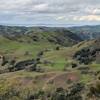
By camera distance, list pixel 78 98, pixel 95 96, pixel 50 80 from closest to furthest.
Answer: pixel 95 96, pixel 78 98, pixel 50 80

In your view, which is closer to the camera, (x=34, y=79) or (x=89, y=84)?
(x=89, y=84)

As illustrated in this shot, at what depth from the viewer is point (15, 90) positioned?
12331 cm

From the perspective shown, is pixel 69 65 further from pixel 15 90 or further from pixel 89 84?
pixel 89 84

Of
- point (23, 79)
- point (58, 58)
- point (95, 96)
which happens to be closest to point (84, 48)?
point (58, 58)

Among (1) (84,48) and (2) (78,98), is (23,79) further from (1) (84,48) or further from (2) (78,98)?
(1) (84,48)

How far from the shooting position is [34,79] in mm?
127750

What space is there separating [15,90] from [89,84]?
30988 millimetres

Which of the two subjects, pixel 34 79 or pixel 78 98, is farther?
pixel 34 79

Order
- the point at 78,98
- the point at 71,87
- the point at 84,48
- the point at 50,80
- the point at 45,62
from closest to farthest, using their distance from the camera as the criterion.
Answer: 1. the point at 78,98
2. the point at 71,87
3. the point at 50,80
4. the point at 45,62
5. the point at 84,48

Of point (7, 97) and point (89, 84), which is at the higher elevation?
point (89, 84)

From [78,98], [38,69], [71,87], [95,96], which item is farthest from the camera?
[38,69]

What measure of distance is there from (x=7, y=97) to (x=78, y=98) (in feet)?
96.7

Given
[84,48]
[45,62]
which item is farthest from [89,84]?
[84,48]

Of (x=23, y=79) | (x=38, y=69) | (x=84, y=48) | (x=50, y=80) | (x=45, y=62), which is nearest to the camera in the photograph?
(x=50, y=80)
